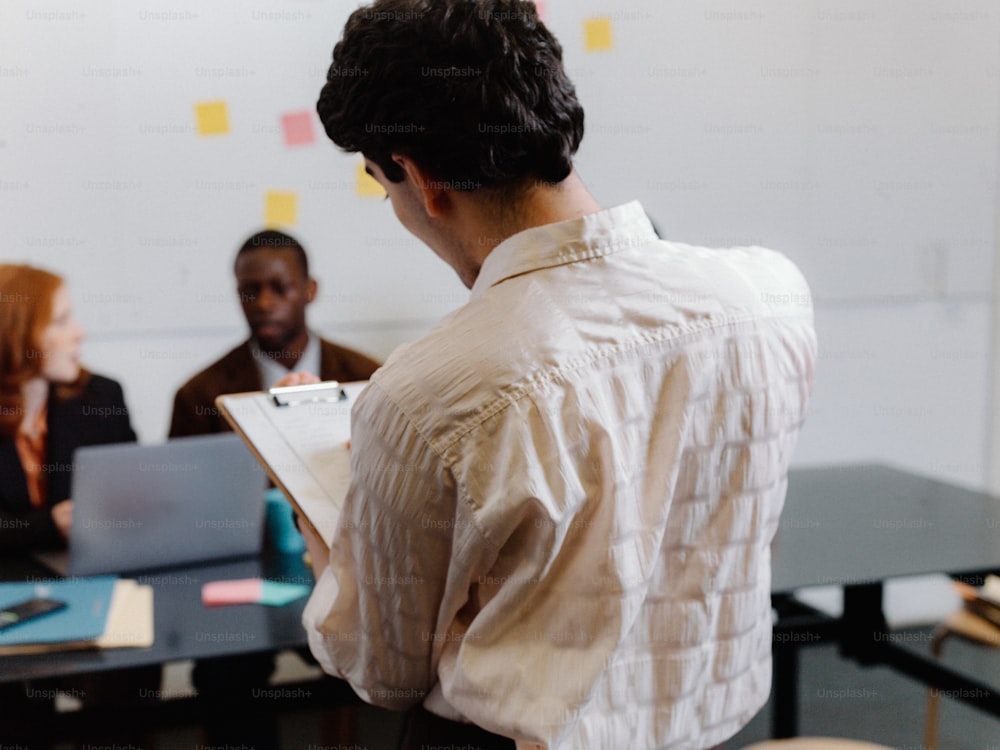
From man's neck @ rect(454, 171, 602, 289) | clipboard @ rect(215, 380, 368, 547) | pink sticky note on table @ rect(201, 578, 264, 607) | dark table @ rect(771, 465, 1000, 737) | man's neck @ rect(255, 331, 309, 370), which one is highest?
man's neck @ rect(454, 171, 602, 289)

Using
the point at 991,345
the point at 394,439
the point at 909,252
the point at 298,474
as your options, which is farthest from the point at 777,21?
the point at 394,439

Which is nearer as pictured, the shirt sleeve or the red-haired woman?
the shirt sleeve

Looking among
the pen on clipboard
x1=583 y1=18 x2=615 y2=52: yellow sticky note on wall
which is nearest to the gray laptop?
the pen on clipboard

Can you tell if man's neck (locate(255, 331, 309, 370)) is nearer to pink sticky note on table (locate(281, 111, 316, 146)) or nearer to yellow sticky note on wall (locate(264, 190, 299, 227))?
yellow sticky note on wall (locate(264, 190, 299, 227))

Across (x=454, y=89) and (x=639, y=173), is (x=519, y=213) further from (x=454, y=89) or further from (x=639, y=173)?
(x=639, y=173)

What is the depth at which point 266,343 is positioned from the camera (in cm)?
262

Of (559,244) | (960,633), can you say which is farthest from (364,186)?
(559,244)

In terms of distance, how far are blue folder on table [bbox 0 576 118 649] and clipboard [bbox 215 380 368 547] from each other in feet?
1.42

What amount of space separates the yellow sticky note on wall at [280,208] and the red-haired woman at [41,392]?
527 mm

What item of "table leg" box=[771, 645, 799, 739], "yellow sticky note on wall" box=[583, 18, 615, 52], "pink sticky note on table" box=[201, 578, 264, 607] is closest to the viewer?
"pink sticky note on table" box=[201, 578, 264, 607]

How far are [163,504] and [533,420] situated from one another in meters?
1.13

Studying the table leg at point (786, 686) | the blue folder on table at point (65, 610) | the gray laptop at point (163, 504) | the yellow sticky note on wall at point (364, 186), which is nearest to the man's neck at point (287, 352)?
the yellow sticky note on wall at point (364, 186)

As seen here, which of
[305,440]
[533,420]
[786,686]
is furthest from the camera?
[786,686]

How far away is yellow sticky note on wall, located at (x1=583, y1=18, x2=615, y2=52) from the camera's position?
9.04ft
